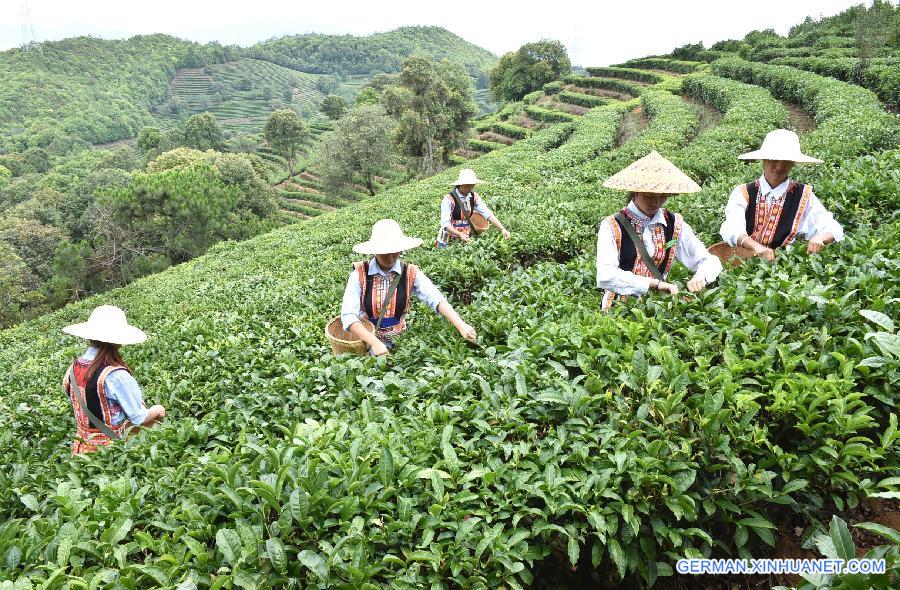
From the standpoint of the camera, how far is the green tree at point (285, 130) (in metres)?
63.1

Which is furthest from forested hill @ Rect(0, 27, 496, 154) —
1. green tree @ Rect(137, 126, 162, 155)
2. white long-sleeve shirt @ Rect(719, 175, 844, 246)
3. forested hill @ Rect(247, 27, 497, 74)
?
white long-sleeve shirt @ Rect(719, 175, 844, 246)

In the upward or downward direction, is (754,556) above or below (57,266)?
above

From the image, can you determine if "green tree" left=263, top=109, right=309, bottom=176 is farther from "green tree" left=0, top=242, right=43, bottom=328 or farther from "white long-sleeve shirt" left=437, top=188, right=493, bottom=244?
"white long-sleeve shirt" left=437, top=188, right=493, bottom=244

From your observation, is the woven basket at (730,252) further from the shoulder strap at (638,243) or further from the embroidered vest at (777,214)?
the shoulder strap at (638,243)

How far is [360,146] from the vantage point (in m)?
39.4

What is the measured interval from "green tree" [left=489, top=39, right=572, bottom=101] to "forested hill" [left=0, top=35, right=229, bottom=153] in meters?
69.6

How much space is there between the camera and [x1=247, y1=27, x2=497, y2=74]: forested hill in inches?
6368

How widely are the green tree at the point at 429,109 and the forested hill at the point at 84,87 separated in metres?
66.8

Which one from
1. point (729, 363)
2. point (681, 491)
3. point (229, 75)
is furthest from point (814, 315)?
point (229, 75)

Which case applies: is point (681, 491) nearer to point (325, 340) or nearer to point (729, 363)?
point (729, 363)

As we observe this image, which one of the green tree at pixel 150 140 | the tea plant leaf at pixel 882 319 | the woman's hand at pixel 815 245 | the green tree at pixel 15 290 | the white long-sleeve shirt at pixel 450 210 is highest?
the tea plant leaf at pixel 882 319

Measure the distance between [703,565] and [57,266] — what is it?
35446mm

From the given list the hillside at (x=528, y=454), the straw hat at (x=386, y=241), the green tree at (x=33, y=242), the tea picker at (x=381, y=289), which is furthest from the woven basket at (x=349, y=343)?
the green tree at (x=33, y=242)

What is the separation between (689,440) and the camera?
2320 millimetres
